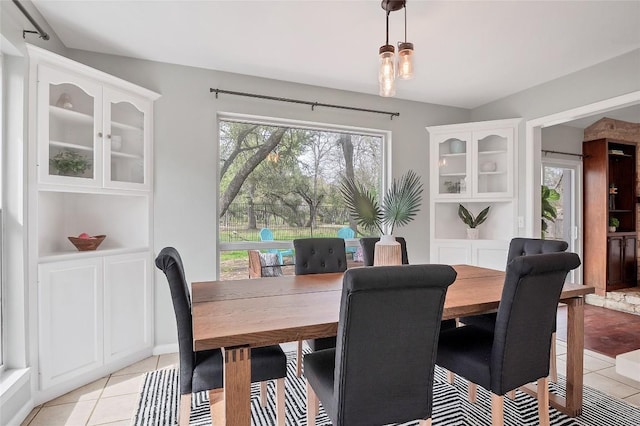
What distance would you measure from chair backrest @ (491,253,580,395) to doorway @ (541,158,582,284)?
A: 4.09 m

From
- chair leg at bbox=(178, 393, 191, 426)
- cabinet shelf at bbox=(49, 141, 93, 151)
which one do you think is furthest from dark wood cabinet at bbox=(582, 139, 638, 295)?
cabinet shelf at bbox=(49, 141, 93, 151)

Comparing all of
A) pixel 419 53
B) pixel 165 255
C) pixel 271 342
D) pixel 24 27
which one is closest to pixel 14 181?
pixel 24 27

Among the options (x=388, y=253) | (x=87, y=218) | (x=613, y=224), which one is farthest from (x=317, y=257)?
(x=613, y=224)

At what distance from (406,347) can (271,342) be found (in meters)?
0.52

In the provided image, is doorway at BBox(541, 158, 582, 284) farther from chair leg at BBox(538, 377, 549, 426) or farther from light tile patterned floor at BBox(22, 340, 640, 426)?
chair leg at BBox(538, 377, 549, 426)

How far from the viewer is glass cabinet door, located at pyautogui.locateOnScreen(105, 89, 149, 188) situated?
2.73m

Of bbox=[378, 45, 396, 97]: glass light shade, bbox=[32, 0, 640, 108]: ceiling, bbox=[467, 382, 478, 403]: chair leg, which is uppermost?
bbox=[32, 0, 640, 108]: ceiling

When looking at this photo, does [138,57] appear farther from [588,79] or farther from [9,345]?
[588,79]

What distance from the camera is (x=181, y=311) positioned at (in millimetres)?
1667

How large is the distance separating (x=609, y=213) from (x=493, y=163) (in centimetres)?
278

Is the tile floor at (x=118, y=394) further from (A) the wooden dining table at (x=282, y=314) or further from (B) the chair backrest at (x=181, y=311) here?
(B) the chair backrest at (x=181, y=311)

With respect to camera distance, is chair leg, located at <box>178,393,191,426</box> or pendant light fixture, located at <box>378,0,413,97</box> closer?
chair leg, located at <box>178,393,191,426</box>

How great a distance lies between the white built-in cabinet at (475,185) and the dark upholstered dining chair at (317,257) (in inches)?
73.1

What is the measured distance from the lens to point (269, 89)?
3539mm
